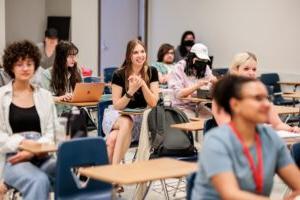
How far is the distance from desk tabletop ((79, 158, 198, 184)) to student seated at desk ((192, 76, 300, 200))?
12.0 inches

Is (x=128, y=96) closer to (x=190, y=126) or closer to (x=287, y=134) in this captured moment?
(x=190, y=126)

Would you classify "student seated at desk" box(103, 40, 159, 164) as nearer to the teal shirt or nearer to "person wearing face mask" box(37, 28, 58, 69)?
the teal shirt

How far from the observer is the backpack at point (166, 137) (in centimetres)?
428

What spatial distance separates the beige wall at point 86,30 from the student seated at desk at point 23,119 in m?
6.31

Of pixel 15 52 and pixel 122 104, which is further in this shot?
pixel 122 104

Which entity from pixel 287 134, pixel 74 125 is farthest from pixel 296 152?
pixel 74 125

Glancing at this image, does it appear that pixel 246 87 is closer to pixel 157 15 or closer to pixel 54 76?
pixel 54 76

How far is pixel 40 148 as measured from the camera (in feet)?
10.9

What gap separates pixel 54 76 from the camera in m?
5.55

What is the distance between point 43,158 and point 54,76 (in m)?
2.02

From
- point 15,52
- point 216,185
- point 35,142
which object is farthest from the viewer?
point 15,52

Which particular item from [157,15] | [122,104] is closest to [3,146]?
[122,104]

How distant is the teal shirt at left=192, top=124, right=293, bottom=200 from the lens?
7.20ft

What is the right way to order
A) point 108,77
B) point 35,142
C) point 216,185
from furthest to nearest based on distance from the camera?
point 108,77 < point 35,142 < point 216,185
